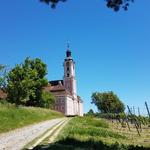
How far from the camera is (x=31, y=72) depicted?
292 ft

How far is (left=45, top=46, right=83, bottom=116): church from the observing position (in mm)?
148125

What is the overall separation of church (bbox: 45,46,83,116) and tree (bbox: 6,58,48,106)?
50374mm

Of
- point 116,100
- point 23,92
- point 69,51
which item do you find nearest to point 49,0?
point 23,92

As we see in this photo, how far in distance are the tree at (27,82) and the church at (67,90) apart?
50374 mm

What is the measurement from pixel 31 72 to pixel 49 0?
7432cm

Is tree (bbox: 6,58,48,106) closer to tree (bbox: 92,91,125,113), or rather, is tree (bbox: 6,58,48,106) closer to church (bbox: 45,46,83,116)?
church (bbox: 45,46,83,116)

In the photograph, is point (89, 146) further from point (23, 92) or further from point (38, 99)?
point (38, 99)

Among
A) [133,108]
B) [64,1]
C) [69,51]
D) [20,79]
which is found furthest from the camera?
[69,51]

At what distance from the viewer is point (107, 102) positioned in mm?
157875

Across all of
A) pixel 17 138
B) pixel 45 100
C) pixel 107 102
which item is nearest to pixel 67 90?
pixel 107 102

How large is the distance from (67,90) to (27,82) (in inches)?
3194

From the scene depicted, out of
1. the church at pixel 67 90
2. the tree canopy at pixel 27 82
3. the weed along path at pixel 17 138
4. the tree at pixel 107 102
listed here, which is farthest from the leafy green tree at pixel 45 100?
the weed along path at pixel 17 138

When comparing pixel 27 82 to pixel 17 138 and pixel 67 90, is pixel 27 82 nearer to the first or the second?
pixel 17 138

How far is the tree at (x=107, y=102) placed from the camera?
158125mm
